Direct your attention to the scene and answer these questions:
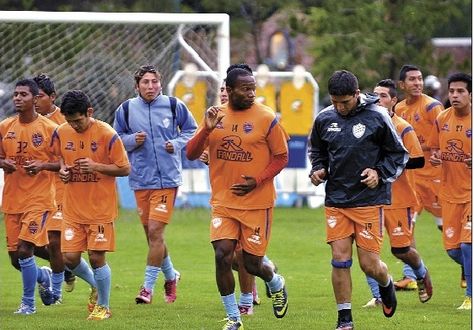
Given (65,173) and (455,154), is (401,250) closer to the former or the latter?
(455,154)

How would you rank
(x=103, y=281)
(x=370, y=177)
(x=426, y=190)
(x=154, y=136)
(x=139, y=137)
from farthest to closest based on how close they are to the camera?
1. (x=426, y=190)
2. (x=154, y=136)
3. (x=139, y=137)
4. (x=103, y=281)
5. (x=370, y=177)

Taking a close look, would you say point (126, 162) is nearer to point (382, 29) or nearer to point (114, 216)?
point (114, 216)

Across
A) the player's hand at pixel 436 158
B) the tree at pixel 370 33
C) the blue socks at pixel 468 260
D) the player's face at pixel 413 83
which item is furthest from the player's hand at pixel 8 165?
the tree at pixel 370 33

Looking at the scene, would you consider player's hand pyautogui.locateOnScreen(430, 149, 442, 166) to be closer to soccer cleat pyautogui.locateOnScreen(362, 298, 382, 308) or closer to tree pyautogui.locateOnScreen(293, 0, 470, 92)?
soccer cleat pyautogui.locateOnScreen(362, 298, 382, 308)

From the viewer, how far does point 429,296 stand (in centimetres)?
1341

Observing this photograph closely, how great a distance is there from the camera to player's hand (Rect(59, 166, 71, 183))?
1180cm

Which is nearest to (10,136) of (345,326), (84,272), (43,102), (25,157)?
(25,157)

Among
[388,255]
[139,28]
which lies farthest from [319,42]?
[388,255]

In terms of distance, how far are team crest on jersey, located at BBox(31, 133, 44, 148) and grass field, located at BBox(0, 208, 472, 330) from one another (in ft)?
5.30

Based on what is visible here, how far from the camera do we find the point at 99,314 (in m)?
12.1

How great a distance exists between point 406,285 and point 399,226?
5.21 feet

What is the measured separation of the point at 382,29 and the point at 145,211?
54.3ft

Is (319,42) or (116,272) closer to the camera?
(116,272)

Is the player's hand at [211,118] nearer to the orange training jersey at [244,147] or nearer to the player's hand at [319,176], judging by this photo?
the orange training jersey at [244,147]
